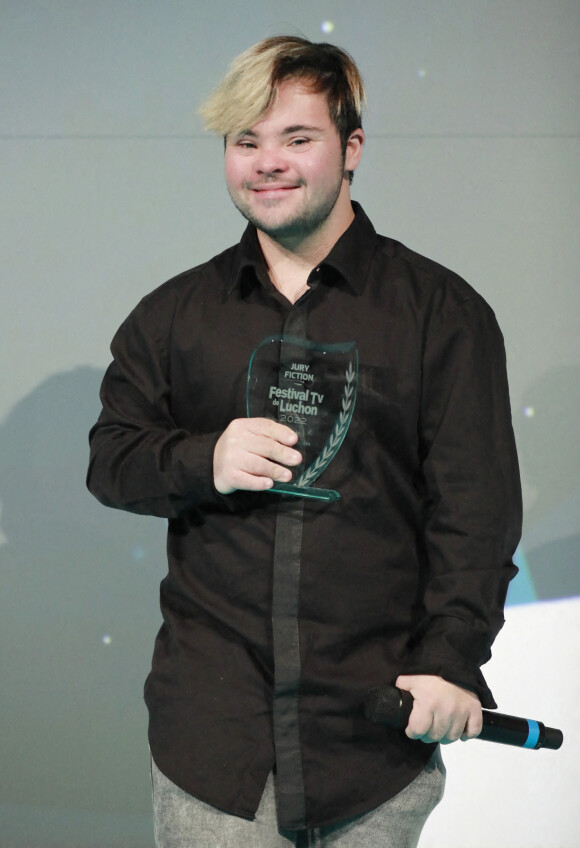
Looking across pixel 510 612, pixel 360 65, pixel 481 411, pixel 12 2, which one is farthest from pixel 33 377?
pixel 481 411

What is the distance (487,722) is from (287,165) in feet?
2.43

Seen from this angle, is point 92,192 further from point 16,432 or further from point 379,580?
point 379,580

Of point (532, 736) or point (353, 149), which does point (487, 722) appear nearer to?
point (532, 736)

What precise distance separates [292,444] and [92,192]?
1.29 m

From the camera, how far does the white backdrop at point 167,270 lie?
2322 mm

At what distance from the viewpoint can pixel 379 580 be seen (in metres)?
1.41

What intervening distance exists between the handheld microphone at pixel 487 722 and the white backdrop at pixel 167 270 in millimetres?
1030

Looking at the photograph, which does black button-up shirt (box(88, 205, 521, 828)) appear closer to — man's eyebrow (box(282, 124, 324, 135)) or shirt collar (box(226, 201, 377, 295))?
A: shirt collar (box(226, 201, 377, 295))

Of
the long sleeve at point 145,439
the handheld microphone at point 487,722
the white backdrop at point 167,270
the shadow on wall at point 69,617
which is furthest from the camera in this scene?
the shadow on wall at point 69,617

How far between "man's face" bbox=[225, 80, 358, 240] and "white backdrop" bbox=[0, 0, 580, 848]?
92cm

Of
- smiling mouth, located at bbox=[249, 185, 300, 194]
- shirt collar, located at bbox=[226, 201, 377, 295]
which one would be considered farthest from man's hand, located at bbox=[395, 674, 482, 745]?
smiling mouth, located at bbox=[249, 185, 300, 194]

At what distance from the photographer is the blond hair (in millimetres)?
1424

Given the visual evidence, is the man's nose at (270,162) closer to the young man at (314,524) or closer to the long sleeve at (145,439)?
the young man at (314,524)

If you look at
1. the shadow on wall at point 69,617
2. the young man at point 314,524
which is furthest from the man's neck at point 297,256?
the shadow on wall at point 69,617
